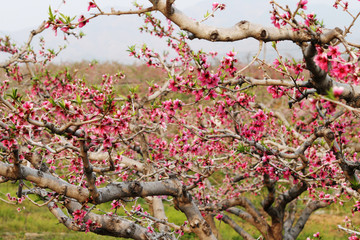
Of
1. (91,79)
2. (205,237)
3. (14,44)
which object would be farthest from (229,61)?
(91,79)

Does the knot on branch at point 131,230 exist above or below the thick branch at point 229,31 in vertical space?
below

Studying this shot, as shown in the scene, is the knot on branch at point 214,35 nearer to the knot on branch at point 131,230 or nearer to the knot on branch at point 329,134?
the knot on branch at point 329,134

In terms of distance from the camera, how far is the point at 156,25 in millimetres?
7617

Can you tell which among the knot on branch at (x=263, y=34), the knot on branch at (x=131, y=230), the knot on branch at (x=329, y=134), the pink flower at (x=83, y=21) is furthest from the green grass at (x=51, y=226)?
the knot on branch at (x=263, y=34)

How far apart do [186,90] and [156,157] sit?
125 inches

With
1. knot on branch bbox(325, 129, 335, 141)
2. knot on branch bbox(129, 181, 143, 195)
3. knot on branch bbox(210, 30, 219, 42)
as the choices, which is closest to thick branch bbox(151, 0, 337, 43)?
knot on branch bbox(210, 30, 219, 42)

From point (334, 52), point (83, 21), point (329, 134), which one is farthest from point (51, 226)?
point (334, 52)

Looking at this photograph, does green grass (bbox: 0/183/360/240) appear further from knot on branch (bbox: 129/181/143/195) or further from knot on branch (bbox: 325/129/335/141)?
knot on branch (bbox: 325/129/335/141)

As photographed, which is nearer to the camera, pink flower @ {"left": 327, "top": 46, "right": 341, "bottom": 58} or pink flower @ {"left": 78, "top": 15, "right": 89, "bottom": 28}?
pink flower @ {"left": 327, "top": 46, "right": 341, "bottom": 58}

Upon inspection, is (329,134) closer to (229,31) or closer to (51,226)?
(229,31)

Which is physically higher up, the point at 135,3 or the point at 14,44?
the point at 135,3

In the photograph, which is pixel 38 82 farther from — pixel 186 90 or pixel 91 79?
pixel 91 79

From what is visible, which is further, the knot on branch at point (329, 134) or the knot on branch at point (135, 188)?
the knot on branch at point (135, 188)

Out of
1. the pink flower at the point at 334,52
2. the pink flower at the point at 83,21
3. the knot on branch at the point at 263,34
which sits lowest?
the pink flower at the point at 334,52
